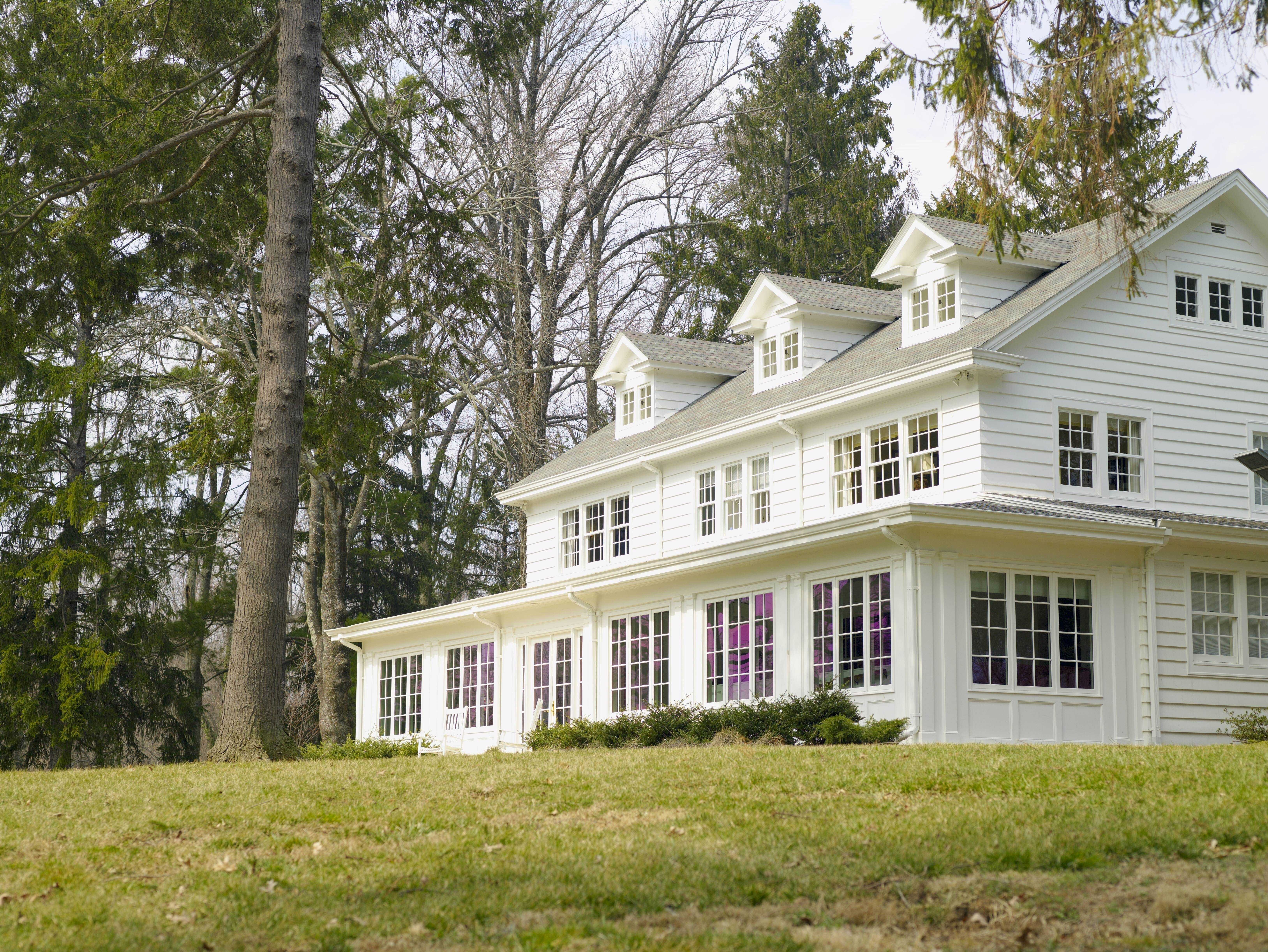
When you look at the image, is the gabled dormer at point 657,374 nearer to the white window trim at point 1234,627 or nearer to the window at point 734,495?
the window at point 734,495

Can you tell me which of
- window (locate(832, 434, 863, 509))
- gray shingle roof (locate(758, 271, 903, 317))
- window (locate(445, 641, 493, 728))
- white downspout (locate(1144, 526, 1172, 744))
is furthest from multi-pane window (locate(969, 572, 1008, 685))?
window (locate(445, 641, 493, 728))

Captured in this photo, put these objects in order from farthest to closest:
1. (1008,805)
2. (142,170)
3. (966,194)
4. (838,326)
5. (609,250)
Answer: (609,250) → (838,326) → (142,170) → (966,194) → (1008,805)

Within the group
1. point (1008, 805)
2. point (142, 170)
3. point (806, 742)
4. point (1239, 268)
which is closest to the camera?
point (1008, 805)

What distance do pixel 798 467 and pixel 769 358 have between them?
3.61 m

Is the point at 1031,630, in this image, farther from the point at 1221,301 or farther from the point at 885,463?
the point at 1221,301

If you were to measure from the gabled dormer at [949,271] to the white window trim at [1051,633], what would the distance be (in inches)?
188

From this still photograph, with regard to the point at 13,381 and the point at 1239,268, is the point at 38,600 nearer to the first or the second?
the point at 13,381

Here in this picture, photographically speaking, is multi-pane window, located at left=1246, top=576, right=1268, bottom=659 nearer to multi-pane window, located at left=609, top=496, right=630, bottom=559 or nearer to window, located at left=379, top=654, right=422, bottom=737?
multi-pane window, located at left=609, top=496, right=630, bottom=559

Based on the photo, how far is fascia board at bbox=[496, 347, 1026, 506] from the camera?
1869 cm

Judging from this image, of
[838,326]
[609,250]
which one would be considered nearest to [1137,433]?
[838,326]

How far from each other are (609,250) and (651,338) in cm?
Answer: 865

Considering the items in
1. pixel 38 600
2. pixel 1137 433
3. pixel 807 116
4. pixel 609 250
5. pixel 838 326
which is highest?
pixel 807 116

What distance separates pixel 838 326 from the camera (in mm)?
24688

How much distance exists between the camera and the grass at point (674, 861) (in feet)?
19.1
